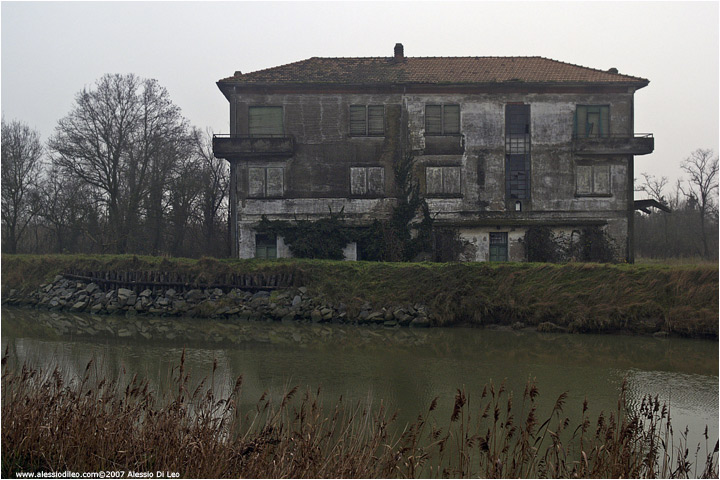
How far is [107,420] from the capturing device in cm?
639

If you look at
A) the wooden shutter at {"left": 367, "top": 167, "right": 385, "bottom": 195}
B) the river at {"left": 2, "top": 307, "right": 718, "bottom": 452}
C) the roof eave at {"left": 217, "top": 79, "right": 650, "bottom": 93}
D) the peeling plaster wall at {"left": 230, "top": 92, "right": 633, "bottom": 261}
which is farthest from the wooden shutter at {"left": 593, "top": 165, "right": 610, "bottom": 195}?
the river at {"left": 2, "top": 307, "right": 718, "bottom": 452}

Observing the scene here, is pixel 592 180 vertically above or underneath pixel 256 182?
above

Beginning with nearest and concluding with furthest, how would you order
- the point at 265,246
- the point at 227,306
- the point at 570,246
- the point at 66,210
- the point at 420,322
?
1. the point at 420,322
2. the point at 227,306
3. the point at 570,246
4. the point at 265,246
5. the point at 66,210

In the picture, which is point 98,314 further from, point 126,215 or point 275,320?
point 126,215

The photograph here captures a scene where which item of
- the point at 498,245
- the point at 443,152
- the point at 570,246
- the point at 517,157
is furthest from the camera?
the point at 517,157

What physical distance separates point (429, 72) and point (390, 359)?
2120 centimetres

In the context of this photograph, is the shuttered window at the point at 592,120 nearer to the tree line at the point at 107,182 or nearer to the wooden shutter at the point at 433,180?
the wooden shutter at the point at 433,180

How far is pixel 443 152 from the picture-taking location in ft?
107

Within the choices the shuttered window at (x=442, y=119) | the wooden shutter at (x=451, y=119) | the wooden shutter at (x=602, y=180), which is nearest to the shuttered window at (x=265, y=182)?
the shuttered window at (x=442, y=119)

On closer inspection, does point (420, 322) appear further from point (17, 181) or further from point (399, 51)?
point (17, 181)

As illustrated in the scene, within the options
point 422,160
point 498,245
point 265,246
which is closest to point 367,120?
point 422,160

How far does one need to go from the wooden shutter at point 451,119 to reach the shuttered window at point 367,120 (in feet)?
10.6

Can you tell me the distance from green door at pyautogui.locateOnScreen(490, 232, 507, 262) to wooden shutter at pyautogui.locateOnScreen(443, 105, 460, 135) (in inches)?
228

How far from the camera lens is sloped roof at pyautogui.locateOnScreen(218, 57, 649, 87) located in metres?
32.5
